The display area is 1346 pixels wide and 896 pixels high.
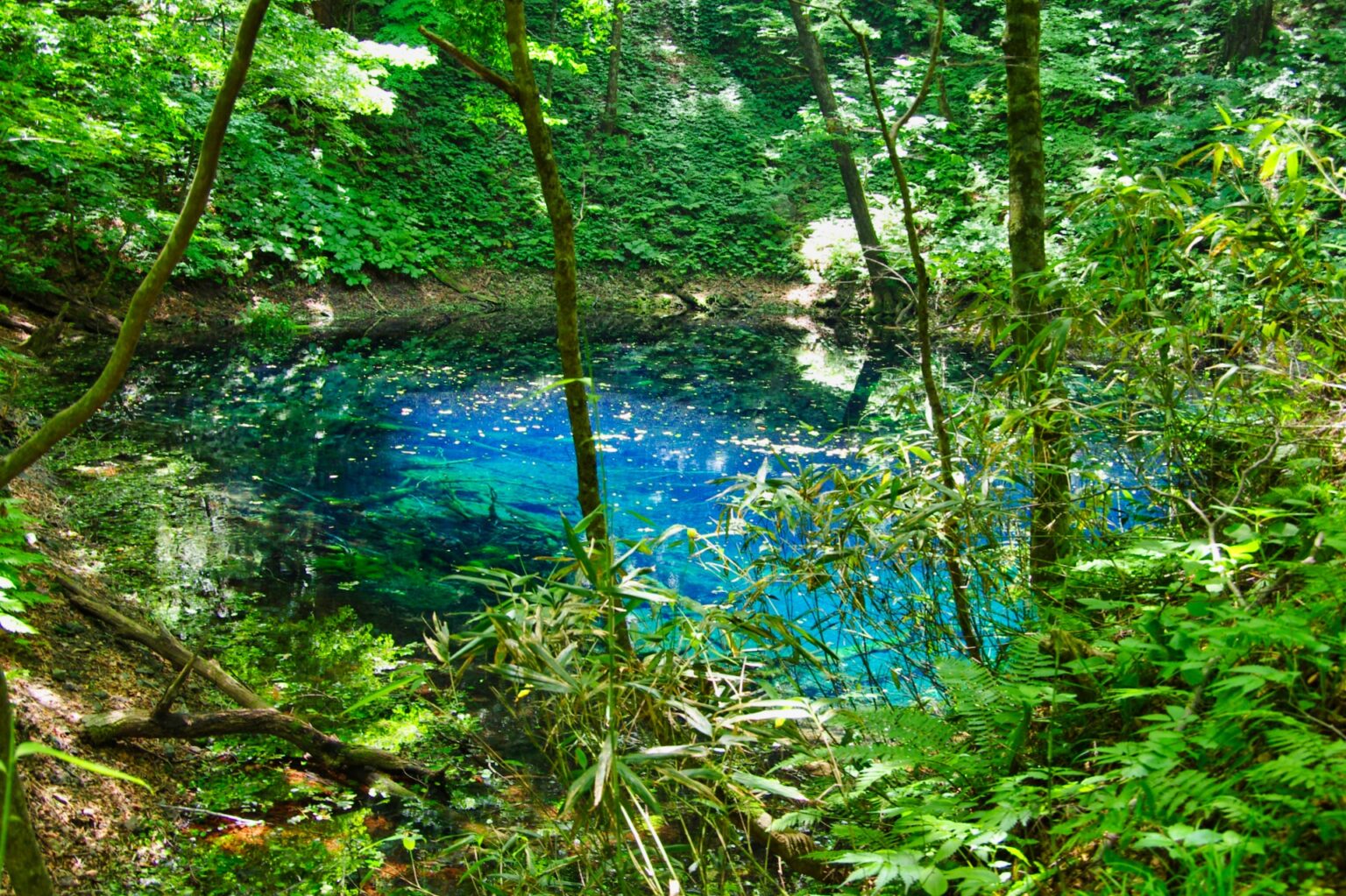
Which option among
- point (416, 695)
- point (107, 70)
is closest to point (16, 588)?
point (416, 695)

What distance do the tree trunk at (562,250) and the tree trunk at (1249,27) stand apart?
14.3 meters

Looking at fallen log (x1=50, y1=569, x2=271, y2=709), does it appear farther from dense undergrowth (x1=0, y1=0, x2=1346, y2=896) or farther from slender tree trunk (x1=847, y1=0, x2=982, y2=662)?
slender tree trunk (x1=847, y1=0, x2=982, y2=662)

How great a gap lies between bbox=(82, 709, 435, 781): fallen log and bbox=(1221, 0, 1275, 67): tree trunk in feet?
50.0

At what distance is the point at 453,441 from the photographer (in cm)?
795

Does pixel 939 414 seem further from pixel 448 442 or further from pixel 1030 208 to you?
pixel 448 442

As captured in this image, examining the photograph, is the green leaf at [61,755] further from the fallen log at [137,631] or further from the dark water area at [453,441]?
the fallen log at [137,631]

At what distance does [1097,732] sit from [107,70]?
980 centimetres

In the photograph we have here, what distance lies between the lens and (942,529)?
2695 mm

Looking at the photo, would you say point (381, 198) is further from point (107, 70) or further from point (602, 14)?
point (107, 70)

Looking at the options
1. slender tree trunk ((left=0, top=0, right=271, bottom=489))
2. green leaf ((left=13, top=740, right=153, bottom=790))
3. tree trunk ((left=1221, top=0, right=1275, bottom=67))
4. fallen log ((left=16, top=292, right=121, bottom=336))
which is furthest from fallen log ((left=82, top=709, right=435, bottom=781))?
tree trunk ((left=1221, top=0, right=1275, bottom=67))

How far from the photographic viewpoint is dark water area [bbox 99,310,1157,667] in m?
4.99

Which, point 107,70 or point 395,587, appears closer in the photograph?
point 395,587

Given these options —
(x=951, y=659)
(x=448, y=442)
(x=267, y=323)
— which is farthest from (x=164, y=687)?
(x=267, y=323)

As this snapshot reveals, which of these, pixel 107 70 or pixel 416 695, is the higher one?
pixel 107 70
